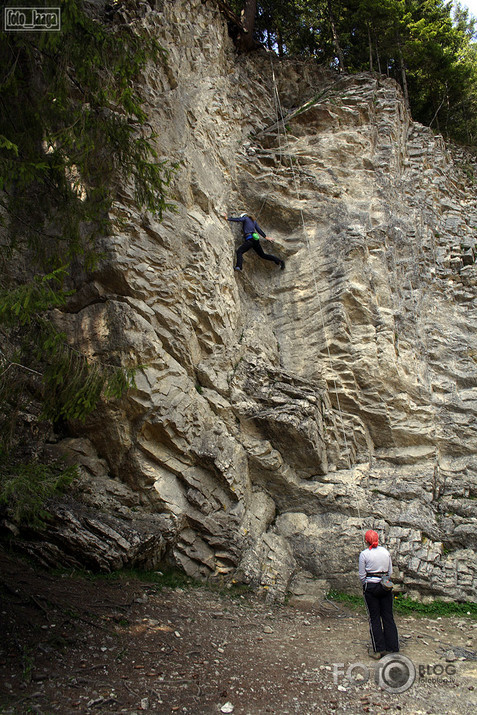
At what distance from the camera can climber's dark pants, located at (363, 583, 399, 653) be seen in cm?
583

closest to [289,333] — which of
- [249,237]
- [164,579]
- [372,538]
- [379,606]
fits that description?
[249,237]

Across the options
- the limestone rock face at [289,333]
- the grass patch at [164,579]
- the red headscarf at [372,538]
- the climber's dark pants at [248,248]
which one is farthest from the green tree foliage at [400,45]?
the grass patch at [164,579]

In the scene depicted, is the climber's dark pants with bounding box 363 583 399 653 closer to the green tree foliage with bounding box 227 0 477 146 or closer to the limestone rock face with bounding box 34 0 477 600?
the limestone rock face with bounding box 34 0 477 600

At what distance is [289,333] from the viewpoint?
36.1ft

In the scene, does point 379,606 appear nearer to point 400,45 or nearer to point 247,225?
point 247,225

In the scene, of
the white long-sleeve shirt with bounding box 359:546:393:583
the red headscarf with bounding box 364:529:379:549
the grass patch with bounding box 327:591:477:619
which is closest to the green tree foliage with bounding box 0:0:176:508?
the red headscarf with bounding box 364:529:379:549

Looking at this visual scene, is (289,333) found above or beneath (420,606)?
above

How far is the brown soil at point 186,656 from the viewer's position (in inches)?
179

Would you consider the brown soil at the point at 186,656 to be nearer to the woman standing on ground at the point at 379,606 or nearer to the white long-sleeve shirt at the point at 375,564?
→ the woman standing on ground at the point at 379,606

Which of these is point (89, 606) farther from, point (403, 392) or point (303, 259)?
point (303, 259)

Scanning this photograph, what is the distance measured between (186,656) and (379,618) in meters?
2.47

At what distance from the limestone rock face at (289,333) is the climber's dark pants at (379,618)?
2.36 meters

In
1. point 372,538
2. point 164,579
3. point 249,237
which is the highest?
point 249,237

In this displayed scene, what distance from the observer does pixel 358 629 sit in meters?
6.91
